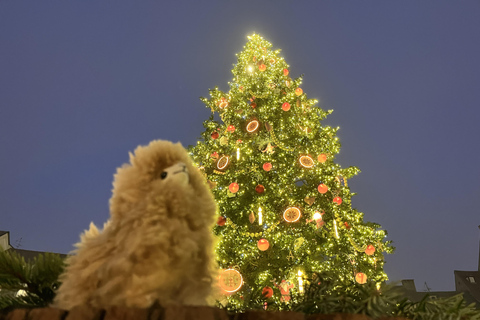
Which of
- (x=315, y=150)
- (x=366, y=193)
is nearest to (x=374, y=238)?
(x=315, y=150)

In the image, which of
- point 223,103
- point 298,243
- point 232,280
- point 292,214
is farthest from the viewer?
point 223,103

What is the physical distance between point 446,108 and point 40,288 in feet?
191

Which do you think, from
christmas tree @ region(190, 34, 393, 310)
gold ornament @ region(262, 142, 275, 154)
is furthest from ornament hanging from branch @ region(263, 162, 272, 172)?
→ gold ornament @ region(262, 142, 275, 154)

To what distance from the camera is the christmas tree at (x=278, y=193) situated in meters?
4.14

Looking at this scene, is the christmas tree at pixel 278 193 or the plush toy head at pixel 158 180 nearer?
the plush toy head at pixel 158 180

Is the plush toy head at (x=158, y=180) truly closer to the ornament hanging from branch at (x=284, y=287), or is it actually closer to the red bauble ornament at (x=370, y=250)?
the ornament hanging from branch at (x=284, y=287)

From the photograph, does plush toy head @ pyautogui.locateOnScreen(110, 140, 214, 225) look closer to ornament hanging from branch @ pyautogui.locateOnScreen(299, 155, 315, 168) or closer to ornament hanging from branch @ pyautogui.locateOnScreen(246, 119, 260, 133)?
ornament hanging from branch @ pyautogui.locateOnScreen(299, 155, 315, 168)

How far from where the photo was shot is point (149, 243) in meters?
0.53

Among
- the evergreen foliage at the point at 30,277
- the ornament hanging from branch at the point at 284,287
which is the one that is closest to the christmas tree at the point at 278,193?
the ornament hanging from branch at the point at 284,287

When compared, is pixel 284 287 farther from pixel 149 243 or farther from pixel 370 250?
pixel 149 243

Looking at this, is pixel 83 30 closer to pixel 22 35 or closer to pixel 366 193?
pixel 22 35

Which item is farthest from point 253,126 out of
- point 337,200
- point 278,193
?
point 337,200

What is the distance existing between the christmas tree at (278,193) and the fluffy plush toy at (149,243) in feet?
9.93

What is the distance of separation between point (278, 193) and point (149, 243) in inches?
163
